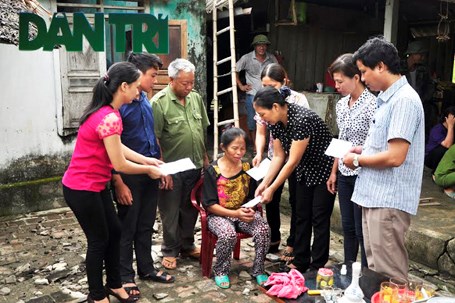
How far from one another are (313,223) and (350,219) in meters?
0.37

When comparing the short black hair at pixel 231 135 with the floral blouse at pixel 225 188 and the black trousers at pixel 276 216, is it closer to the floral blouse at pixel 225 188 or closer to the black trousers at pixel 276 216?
the floral blouse at pixel 225 188

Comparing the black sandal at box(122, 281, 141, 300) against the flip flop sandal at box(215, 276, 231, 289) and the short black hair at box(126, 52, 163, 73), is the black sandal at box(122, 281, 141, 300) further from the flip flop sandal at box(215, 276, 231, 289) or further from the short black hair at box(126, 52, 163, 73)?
the short black hair at box(126, 52, 163, 73)

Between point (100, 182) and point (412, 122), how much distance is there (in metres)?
2.18

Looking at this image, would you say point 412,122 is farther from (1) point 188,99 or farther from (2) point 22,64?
(2) point 22,64

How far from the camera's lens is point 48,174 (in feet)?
22.1

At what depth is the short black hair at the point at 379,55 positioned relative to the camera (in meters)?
2.82

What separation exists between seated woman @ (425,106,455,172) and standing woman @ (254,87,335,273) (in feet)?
11.5

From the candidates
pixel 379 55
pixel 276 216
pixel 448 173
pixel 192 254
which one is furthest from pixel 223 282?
pixel 448 173

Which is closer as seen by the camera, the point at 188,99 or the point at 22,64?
the point at 188,99

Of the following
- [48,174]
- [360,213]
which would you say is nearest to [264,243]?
[360,213]

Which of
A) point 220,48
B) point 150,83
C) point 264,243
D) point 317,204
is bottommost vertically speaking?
point 264,243

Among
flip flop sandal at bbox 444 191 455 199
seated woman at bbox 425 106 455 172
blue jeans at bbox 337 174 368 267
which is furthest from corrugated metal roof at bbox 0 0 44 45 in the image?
seated woman at bbox 425 106 455 172

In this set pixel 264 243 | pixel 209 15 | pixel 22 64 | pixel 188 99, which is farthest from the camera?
pixel 209 15

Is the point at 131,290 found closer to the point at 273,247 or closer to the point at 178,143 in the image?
the point at 178,143
